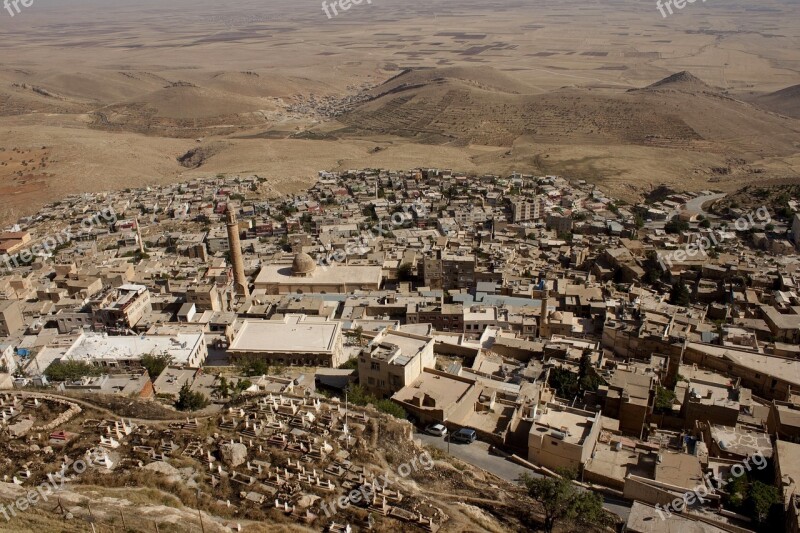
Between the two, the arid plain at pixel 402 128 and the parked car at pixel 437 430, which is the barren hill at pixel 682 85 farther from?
the parked car at pixel 437 430

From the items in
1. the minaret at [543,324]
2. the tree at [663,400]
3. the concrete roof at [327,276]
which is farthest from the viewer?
the concrete roof at [327,276]

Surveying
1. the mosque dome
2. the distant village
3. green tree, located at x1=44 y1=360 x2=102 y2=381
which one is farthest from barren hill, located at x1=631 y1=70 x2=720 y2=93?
green tree, located at x1=44 y1=360 x2=102 y2=381

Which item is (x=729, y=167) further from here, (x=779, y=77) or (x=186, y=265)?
(x=779, y=77)

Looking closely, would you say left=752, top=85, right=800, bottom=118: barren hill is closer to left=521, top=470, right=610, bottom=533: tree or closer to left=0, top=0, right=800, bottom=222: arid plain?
left=0, top=0, right=800, bottom=222: arid plain

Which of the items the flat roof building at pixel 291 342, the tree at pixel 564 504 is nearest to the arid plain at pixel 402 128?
the flat roof building at pixel 291 342

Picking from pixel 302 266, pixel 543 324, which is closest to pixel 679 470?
pixel 543 324
